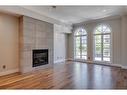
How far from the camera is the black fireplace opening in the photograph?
5.63 m

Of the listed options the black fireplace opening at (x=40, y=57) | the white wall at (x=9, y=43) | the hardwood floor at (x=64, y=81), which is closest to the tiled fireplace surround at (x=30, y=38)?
the black fireplace opening at (x=40, y=57)

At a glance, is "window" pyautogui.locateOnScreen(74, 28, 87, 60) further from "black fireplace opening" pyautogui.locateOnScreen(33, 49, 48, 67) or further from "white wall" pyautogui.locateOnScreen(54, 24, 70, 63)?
"black fireplace opening" pyautogui.locateOnScreen(33, 49, 48, 67)

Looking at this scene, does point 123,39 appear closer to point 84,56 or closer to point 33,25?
point 84,56

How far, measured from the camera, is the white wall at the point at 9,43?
15.2ft

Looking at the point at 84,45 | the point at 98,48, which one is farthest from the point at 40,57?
the point at 98,48

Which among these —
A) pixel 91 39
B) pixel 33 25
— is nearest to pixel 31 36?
pixel 33 25

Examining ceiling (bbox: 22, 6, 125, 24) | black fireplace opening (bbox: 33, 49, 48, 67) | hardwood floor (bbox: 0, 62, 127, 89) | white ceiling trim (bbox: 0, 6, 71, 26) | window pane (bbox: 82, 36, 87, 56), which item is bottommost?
hardwood floor (bbox: 0, 62, 127, 89)

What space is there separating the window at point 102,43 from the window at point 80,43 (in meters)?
0.83

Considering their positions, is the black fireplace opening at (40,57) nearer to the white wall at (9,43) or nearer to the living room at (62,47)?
the living room at (62,47)

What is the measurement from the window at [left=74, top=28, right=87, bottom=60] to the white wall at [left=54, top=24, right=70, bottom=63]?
0.84 m

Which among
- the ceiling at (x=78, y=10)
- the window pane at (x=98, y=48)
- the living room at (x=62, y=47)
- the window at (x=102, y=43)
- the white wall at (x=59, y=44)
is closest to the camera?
the living room at (x=62, y=47)

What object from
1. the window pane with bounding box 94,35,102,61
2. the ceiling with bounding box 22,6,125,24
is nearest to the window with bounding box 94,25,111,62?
the window pane with bounding box 94,35,102,61

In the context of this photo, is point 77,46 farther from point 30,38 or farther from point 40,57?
point 30,38
